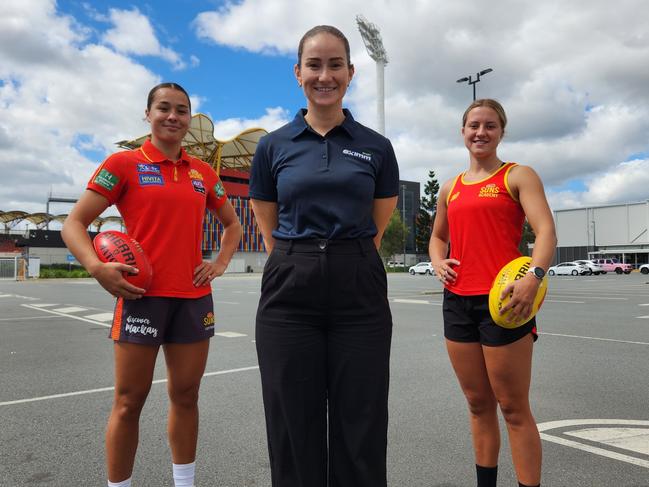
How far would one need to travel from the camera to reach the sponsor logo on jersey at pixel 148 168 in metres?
2.67

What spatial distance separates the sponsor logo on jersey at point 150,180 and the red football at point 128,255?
29 cm

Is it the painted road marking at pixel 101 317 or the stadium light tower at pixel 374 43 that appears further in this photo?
the stadium light tower at pixel 374 43

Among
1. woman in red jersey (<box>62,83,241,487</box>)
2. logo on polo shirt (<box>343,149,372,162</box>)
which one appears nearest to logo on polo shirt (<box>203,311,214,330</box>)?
woman in red jersey (<box>62,83,241,487</box>)

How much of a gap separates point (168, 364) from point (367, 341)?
118 cm

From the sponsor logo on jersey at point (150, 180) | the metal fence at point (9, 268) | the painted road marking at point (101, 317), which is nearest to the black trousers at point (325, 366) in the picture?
the sponsor logo on jersey at point (150, 180)

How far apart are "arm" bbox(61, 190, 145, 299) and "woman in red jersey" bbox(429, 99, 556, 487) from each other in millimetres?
1613

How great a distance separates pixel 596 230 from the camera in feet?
214

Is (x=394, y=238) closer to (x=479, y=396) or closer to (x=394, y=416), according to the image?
(x=394, y=416)

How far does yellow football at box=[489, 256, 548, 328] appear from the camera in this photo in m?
2.38

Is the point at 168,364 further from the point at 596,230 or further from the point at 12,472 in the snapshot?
the point at 596,230

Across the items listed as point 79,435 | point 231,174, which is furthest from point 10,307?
point 231,174

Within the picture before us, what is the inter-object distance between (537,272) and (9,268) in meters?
48.4

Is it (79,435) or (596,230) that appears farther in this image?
(596,230)

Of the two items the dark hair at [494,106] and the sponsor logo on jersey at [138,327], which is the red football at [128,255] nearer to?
the sponsor logo on jersey at [138,327]
